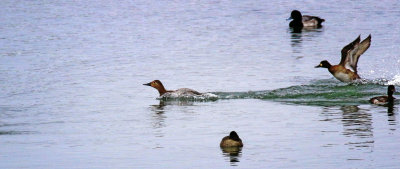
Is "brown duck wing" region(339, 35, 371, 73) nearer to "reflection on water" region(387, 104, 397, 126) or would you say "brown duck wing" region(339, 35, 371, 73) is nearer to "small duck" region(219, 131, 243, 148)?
"reflection on water" region(387, 104, 397, 126)

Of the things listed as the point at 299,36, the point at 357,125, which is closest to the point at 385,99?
the point at 357,125

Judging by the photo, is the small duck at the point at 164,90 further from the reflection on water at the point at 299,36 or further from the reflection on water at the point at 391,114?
the reflection on water at the point at 299,36

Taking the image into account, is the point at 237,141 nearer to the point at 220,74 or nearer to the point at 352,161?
the point at 352,161

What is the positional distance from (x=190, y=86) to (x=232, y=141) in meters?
8.56

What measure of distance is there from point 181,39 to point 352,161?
2053 cm

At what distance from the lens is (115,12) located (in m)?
46.5

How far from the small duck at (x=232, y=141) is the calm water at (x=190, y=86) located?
0.17 meters

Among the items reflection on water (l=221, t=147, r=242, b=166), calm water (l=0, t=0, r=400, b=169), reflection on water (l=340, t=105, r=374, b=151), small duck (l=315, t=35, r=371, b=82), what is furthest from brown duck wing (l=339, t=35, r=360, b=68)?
reflection on water (l=221, t=147, r=242, b=166)

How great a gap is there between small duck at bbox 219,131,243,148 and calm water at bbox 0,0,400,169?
6.6 inches

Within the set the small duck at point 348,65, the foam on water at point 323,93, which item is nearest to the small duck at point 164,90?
the foam on water at point 323,93

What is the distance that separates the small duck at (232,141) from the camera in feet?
56.4

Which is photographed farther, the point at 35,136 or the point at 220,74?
the point at 220,74

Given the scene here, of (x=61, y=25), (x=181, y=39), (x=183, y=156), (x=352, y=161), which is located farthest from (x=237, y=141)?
(x=61, y=25)

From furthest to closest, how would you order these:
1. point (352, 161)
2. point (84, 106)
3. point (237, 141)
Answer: point (84, 106) → point (237, 141) → point (352, 161)
